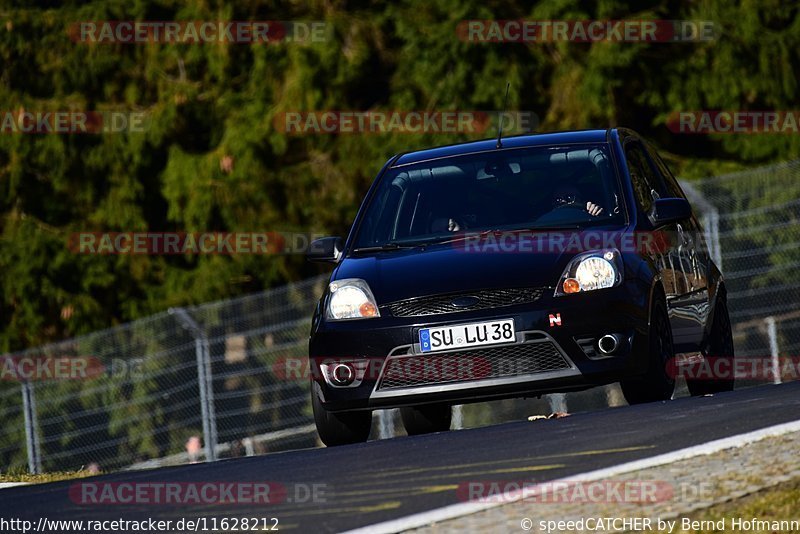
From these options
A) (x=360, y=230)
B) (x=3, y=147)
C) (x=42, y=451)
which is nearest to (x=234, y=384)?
(x=42, y=451)

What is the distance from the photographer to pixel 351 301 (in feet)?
30.2

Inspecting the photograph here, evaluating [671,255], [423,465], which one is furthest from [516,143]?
[423,465]

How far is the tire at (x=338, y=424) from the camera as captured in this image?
9.51 meters

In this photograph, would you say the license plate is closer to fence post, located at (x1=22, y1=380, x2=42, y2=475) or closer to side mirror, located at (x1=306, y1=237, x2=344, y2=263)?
side mirror, located at (x1=306, y1=237, x2=344, y2=263)

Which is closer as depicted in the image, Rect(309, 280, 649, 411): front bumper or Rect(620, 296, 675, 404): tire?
Rect(309, 280, 649, 411): front bumper

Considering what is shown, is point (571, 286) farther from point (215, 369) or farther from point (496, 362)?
point (215, 369)

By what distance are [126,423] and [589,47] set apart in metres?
10.7

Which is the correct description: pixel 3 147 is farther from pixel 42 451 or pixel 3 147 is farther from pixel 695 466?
pixel 695 466

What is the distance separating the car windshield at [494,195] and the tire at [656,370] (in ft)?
2.06

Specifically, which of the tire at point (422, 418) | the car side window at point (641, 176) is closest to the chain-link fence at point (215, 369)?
the tire at point (422, 418)

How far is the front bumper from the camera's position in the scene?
28.9ft

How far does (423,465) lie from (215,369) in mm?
9758

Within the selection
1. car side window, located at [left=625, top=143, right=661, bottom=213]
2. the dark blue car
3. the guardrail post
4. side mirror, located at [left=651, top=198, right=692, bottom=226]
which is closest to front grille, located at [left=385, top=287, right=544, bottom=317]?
the dark blue car

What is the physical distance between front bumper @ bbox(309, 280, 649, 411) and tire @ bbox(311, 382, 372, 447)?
0.68 meters
